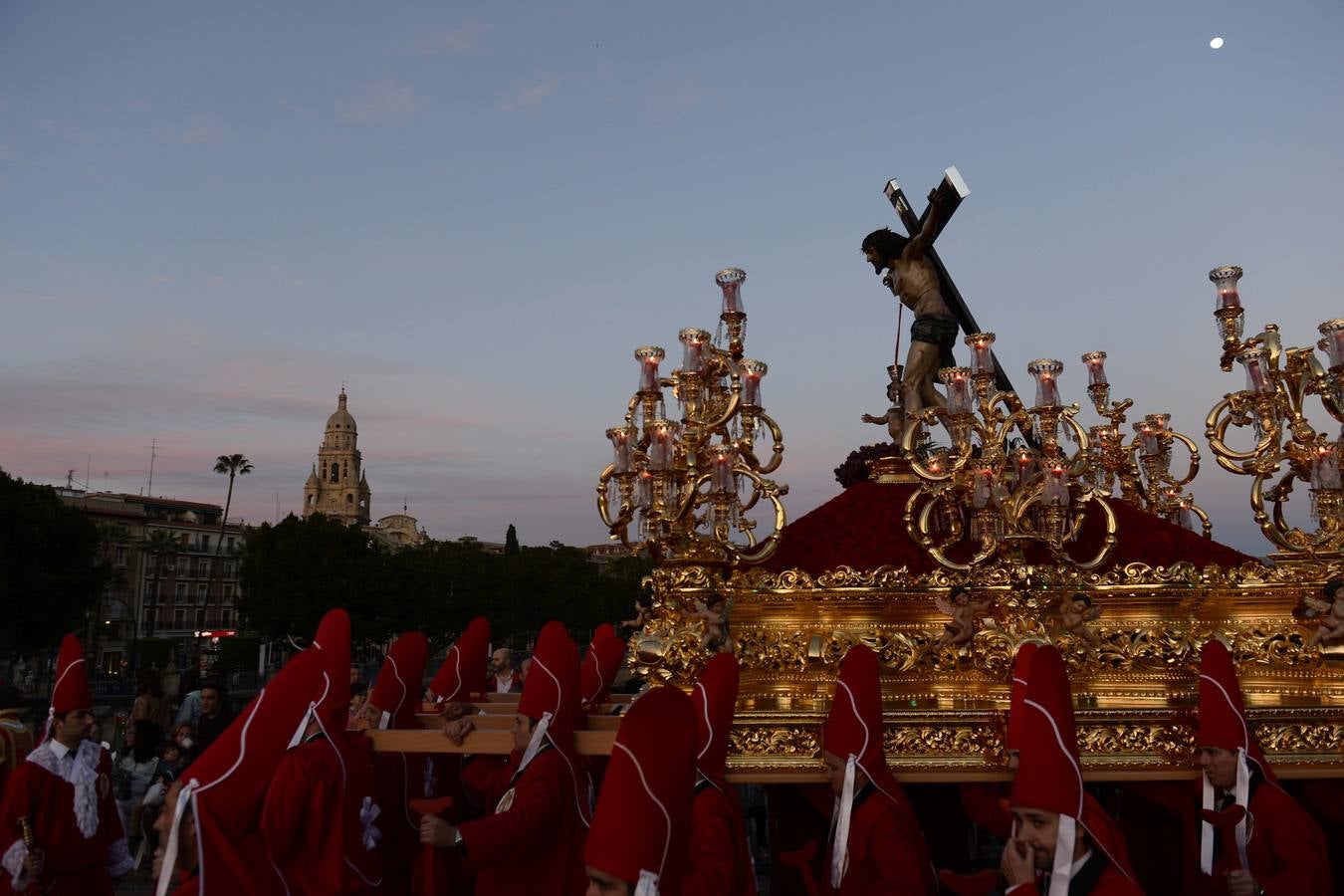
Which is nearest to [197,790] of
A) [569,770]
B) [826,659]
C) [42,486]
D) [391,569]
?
[569,770]

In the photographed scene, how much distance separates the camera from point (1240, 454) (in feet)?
24.6

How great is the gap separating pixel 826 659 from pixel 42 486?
37.1 metres

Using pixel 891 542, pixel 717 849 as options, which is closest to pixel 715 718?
pixel 717 849

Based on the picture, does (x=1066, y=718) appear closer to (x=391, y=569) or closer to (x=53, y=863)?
(x=53, y=863)

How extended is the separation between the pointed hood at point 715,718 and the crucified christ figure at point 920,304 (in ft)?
15.3

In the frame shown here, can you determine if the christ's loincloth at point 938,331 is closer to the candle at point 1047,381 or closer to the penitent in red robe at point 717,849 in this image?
the candle at point 1047,381

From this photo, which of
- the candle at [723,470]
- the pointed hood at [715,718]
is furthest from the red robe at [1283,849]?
the candle at [723,470]

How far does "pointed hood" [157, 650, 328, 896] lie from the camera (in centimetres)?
431

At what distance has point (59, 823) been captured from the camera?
5.87m

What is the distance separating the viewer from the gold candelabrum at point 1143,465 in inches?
421

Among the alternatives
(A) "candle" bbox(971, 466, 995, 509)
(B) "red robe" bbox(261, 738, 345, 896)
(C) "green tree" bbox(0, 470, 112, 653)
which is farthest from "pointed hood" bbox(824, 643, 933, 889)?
(C) "green tree" bbox(0, 470, 112, 653)

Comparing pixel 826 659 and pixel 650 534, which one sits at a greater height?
pixel 650 534

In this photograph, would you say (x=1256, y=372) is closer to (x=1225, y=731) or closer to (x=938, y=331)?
(x=938, y=331)

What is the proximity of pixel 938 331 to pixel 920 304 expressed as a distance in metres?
0.47
